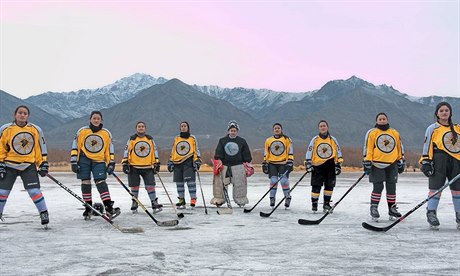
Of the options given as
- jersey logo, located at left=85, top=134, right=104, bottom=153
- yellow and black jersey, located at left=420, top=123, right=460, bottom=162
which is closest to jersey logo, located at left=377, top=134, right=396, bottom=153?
yellow and black jersey, located at left=420, top=123, right=460, bottom=162

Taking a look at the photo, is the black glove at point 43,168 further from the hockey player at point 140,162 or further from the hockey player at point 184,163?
the hockey player at point 184,163

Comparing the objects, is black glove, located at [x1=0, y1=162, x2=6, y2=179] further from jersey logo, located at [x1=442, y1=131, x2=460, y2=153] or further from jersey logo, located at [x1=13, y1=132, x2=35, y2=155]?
jersey logo, located at [x1=442, y1=131, x2=460, y2=153]

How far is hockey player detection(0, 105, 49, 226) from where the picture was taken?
25.9 feet

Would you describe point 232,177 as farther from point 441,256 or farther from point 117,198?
point 441,256

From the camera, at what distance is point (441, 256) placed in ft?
18.3

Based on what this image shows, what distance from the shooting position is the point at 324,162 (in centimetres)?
1031

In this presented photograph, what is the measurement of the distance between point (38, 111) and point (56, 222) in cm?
19986

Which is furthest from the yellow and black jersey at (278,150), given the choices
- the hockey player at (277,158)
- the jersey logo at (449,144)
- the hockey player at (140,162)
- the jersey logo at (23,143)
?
the jersey logo at (23,143)

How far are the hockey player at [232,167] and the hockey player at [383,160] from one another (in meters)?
3.29

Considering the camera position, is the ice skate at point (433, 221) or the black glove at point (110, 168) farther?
the black glove at point (110, 168)

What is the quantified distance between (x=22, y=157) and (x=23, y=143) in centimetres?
21

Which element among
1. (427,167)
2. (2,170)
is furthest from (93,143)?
(427,167)

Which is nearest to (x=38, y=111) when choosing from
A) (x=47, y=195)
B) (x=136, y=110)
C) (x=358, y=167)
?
(x=136, y=110)

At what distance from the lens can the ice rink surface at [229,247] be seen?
16.8 ft
